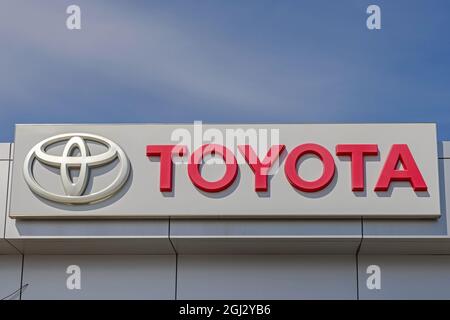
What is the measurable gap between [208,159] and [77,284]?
3.02m

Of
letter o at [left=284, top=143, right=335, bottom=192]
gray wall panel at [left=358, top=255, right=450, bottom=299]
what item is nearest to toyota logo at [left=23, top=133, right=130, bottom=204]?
letter o at [left=284, top=143, right=335, bottom=192]

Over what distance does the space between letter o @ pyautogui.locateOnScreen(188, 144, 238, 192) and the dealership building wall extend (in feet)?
1.76

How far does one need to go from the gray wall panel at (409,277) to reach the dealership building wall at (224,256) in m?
0.02

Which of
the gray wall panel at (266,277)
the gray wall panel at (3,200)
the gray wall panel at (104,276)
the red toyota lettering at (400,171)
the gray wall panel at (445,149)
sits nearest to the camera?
the red toyota lettering at (400,171)

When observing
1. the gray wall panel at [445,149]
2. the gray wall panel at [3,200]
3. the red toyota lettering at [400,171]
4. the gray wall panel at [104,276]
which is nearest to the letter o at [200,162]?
the gray wall panel at [104,276]

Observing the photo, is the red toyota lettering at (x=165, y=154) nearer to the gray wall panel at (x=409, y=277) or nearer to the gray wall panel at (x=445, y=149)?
the gray wall panel at (x=409, y=277)

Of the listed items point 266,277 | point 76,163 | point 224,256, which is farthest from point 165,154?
point 266,277

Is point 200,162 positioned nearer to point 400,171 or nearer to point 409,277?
point 400,171

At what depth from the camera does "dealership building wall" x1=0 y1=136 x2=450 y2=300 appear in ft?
38.0

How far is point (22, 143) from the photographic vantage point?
1210 centimetres

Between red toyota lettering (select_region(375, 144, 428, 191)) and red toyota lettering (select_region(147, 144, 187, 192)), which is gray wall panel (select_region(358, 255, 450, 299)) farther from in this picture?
red toyota lettering (select_region(147, 144, 187, 192))

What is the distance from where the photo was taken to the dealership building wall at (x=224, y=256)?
38.0ft

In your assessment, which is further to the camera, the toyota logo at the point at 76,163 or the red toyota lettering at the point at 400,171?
the toyota logo at the point at 76,163
